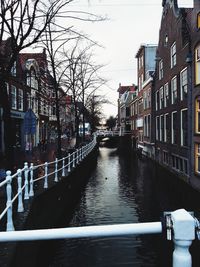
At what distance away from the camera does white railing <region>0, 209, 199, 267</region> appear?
167 cm

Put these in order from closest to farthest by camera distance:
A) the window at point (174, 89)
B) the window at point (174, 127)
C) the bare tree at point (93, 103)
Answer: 1. the window at point (174, 127)
2. the window at point (174, 89)
3. the bare tree at point (93, 103)

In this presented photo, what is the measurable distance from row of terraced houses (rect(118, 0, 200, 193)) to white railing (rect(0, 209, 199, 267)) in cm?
1437

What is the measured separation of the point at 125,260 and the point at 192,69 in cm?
1178

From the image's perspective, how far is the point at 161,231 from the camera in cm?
179

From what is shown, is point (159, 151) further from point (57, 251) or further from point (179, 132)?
point (57, 251)

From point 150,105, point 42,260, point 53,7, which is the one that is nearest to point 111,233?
point 42,260

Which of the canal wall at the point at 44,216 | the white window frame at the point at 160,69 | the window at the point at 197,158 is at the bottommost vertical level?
the canal wall at the point at 44,216

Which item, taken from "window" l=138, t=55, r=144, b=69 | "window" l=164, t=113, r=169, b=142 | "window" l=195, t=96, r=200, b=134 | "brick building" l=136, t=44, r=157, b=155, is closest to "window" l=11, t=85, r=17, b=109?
"window" l=164, t=113, r=169, b=142

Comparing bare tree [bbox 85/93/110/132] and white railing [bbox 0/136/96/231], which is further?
bare tree [bbox 85/93/110/132]

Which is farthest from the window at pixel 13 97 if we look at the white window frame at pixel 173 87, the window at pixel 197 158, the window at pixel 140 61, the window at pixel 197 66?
the window at pixel 140 61

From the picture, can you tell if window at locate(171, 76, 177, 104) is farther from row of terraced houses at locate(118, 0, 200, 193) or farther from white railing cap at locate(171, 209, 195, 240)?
white railing cap at locate(171, 209, 195, 240)

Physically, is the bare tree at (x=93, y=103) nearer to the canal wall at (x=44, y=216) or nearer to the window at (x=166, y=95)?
the window at (x=166, y=95)

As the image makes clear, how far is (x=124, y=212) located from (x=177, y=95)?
10.8 metres

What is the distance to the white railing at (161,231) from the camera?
167cm
